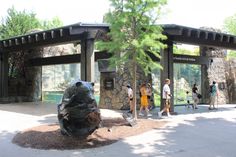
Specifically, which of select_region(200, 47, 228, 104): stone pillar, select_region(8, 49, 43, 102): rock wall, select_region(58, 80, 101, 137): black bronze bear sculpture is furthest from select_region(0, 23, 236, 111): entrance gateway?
select_region(58, 80, 101, 137): black bronze bear sculpture

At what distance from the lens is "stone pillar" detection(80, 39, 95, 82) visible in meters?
15.6

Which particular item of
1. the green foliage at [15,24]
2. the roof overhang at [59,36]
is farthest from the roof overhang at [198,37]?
the green foliage at [15,24]

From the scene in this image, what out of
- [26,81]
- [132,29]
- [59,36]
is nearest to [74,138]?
[132,29]

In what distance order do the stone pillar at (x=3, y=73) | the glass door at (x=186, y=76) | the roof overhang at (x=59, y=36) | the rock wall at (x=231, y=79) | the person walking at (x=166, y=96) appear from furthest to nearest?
the rock wall at (x=231, y=79) → the glass door at (x=186, y=76) → the stone pillar at (x=3, y=73) → the person walking at (x=166, y=96) → the roof overhang at (x=59, y=36)

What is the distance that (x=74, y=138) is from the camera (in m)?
9.80

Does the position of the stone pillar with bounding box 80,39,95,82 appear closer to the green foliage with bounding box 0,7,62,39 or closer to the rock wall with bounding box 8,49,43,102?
the rock wall with bounding box 8,49,43,102

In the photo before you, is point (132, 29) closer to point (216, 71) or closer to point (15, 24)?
point (216, 71)

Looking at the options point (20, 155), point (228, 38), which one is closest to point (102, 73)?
point (228, 38)

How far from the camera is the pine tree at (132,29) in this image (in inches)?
504

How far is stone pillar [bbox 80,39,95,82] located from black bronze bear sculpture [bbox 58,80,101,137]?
5.93 meters

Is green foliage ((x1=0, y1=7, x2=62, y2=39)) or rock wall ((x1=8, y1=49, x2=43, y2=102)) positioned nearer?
rock wall ((x1=8, y1=49, x2=43, y2=102))

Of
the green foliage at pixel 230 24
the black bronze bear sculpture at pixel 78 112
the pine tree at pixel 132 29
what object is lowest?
the black bronze bear sculpture at pixel 78 112

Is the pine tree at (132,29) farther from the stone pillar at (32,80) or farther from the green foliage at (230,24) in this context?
the green foliage at (230,24)

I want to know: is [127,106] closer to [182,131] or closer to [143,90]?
[143,90]
